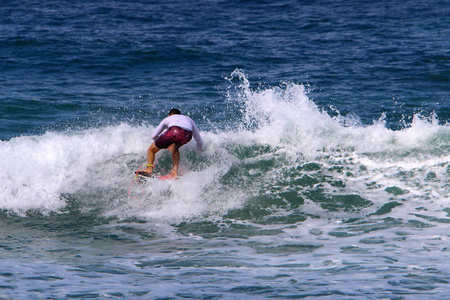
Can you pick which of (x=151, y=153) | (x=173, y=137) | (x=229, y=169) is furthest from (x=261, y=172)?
(x=151, y=153)

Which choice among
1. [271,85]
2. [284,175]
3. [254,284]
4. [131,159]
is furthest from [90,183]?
[271,85]

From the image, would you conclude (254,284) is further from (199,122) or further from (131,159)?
(199,122)

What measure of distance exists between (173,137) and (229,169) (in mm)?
1174

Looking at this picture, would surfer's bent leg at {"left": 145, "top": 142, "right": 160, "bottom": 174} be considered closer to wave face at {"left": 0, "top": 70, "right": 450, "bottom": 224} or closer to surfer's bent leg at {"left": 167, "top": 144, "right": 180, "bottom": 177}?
surfer's bent leg at {"left": 167, "top": 144, "right": 180, "bottom": 177}

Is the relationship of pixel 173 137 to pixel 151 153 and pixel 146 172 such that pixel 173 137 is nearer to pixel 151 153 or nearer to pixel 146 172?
pixel 151 153

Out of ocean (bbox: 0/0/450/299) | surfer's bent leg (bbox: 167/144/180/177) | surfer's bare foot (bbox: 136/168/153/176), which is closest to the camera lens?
ocean (bbox: 0/0/450/299)

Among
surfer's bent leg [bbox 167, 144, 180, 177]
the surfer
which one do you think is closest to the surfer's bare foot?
the surfer

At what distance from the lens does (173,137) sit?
9117mm

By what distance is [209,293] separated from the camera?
530 centimetres

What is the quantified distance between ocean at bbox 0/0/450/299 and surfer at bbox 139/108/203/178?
38cm

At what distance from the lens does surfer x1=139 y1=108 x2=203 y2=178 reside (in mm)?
9109

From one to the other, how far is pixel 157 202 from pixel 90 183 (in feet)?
4.38

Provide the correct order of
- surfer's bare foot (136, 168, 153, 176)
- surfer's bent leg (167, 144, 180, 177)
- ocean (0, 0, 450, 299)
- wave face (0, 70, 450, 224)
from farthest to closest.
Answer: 1. surfer's bent leg (167, 144, 180, 177)
2. surfer's bare foot (136, 168, 153, 176)
3. wave face (0, 70, 450, 224)
4. ocean (0, 0, 450, 299)

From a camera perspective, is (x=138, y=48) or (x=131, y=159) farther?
(x=138, y=48)
